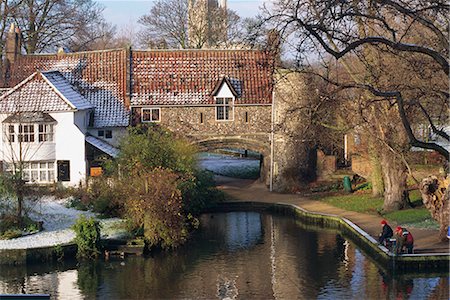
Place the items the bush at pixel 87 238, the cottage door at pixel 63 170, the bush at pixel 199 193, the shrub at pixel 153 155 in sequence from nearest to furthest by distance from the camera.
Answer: the bush at pixel 87 238 < the bush at pixel 199 193 < the shrub at pixel 153 155 < the cottage door at pixel 63 170

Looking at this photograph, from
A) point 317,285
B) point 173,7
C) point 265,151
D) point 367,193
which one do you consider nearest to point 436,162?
point 367,193

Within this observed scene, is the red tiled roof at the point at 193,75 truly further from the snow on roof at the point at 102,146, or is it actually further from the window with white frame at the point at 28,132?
the window with white frame at the point at 28,132

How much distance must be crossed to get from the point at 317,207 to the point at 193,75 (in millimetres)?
11543

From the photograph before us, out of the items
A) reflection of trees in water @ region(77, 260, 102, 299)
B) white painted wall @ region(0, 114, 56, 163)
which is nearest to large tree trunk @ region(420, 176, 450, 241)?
reflection of trees in water @ region(77, 260, 102, 299)

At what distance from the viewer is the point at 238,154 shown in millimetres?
61156

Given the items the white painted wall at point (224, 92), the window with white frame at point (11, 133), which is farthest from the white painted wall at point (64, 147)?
the white painted wall at point (224, 92)

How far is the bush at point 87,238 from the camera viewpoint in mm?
26953

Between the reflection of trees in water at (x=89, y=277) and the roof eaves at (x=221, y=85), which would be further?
the roof eaves at (x=221, y=85)

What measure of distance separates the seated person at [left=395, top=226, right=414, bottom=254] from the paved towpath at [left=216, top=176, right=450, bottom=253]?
563 mm

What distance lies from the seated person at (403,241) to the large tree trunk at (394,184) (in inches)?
354

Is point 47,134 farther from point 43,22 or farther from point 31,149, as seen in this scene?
point 43,22

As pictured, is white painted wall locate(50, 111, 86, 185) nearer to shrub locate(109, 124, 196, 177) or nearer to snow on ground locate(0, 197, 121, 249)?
snow on ground locate(0, 197, 121, 249)

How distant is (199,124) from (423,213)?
48.0 feet

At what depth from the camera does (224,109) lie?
42.4 meters
